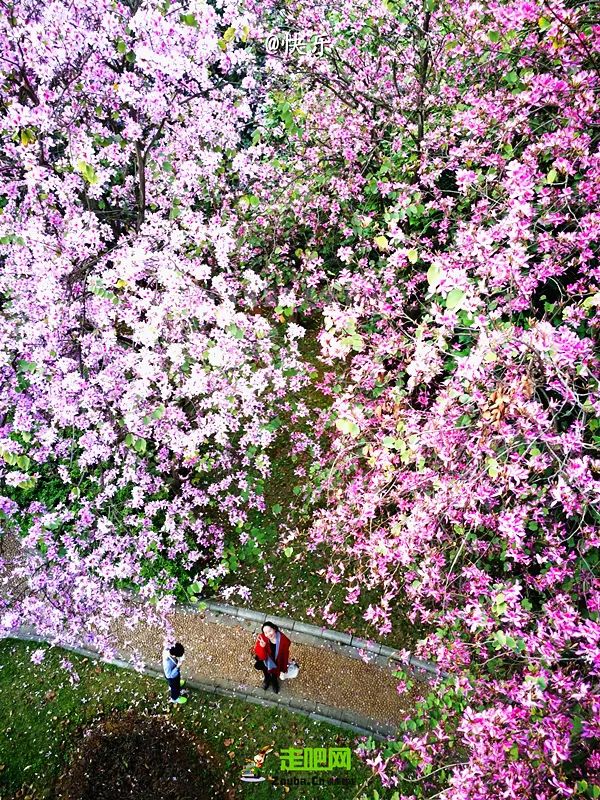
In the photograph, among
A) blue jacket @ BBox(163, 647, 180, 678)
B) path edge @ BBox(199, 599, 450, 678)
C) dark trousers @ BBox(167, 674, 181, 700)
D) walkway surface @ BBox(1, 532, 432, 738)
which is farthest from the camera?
path edge @ BBox(199, 599, 450, 678)

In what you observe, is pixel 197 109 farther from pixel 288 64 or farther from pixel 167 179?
pixel 288 64

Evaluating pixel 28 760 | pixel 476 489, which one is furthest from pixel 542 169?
pixel 28 760

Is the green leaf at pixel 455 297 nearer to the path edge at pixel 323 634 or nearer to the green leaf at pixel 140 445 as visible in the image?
the green leaf at pixel 140 445

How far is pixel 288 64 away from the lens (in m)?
7.29

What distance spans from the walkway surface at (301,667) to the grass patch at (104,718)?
7.6 inches

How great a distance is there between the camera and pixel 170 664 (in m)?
6.67

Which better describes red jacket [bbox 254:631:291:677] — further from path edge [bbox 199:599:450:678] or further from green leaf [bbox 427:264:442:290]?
green leaf [bbox 427:264:442:290]

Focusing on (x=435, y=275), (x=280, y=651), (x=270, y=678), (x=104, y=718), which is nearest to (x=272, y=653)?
(x=280, y=651)

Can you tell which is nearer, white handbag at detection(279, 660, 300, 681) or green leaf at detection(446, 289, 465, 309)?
green leaf at detection(446, 289, 465, 309)

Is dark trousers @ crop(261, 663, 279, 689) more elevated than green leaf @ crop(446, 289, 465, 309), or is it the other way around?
green leaf @ crop(446, 289, 465, 309)

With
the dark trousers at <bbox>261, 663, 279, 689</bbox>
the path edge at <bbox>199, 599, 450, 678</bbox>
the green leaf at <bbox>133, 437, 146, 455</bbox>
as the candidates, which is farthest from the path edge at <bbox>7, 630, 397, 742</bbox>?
the green leaf at <bbox>133, 437, 146, 455</bbox>

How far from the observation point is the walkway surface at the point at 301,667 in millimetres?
6945

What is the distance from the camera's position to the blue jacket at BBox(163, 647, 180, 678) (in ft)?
21.8

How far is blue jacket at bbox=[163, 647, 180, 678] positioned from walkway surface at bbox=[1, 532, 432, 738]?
82 cm
